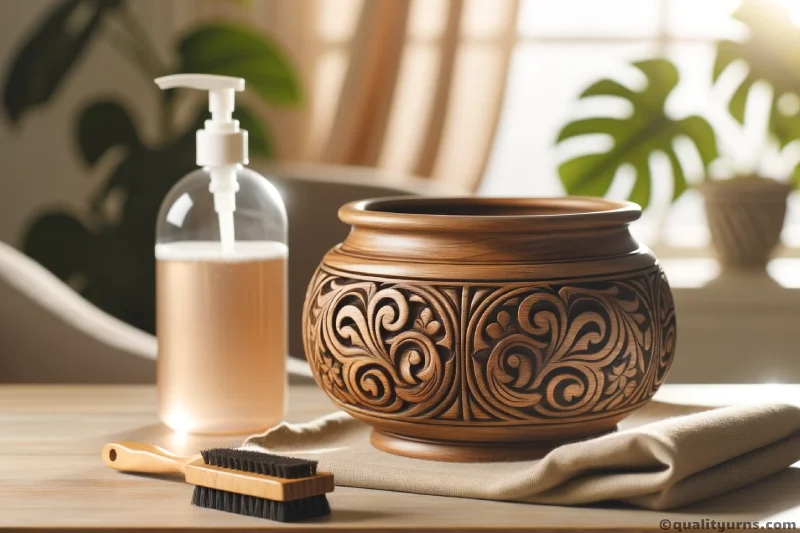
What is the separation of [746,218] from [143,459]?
1.77 meters

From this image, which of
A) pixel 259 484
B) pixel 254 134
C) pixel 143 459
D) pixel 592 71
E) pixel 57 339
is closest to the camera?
pixel 259 484

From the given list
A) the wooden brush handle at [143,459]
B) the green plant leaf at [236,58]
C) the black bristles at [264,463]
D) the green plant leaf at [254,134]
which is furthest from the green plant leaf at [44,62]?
the black bristles at [264,463]

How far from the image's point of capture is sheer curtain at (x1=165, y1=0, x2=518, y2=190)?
2395 millimetres

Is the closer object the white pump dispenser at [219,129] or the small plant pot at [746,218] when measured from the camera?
the white pump dispenser at [219,129]

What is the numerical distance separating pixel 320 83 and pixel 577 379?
1898 millimetres

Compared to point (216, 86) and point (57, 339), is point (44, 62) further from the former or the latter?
point (216, 86)

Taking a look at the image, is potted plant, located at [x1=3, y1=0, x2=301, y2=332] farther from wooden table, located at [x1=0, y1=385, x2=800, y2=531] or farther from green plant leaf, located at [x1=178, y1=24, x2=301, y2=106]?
wooden table, located at [x1=0, y1=385, x2=800, y2=531]

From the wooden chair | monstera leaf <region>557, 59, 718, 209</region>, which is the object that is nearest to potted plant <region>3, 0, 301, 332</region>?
monstera leaf <region>557, 59, 718, 209</region>

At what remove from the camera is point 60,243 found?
222 centimetres

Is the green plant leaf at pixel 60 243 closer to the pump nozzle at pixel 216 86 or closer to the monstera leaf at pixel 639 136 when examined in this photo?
the monstera leaf at pixel 639 136

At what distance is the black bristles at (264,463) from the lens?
59cm

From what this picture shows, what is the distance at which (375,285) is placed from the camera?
663mm

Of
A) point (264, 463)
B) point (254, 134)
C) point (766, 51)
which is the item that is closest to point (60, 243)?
point (254, 134)

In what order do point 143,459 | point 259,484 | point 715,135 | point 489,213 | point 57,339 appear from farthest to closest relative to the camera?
1. point 715,135
2. point 57,339
3. point 489,213
4. point 143,459
5. point 259,484
